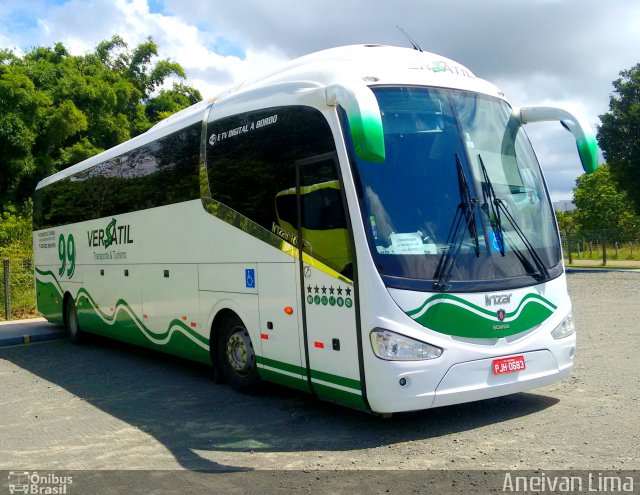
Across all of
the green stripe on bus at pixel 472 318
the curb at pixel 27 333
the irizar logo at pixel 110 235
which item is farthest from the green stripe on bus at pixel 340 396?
the curb at pixel 27 333

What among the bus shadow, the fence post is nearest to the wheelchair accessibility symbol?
the bus shadow

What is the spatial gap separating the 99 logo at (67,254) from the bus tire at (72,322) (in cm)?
60

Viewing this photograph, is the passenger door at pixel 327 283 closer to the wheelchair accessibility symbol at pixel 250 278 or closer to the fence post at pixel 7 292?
the wheelchair accessibility symbol at pixel 250 278

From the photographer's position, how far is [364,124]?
18.4 ft

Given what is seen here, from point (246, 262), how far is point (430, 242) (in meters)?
2.52

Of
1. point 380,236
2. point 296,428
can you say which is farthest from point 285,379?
point 380,236

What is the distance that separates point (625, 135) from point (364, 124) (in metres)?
30.7

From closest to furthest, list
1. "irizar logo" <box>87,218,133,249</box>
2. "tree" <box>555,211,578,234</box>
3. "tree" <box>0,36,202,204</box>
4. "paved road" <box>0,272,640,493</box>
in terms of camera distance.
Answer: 1. "paved road" <box>0,272,640,493</box>
2. "irizar logo" <box>87,218,133,249</box>
3. "tree" <box>0,36,202,204</box>
4. "tree" <box>555,211,578,234</box>

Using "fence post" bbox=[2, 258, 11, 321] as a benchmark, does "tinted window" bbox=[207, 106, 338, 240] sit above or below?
above

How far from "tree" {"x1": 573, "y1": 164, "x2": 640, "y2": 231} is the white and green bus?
5065cm

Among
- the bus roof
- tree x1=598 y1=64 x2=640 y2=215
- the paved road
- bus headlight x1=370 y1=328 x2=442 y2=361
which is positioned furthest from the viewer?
tree x1=598 y1=64 x2=640 y2=215

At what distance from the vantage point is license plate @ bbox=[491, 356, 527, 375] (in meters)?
6.36

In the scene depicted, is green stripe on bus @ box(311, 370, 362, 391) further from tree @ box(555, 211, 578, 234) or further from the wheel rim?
tree @ box(555, 211, 578, 234)

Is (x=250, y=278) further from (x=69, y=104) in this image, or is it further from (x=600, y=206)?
(x=600, y=206)
